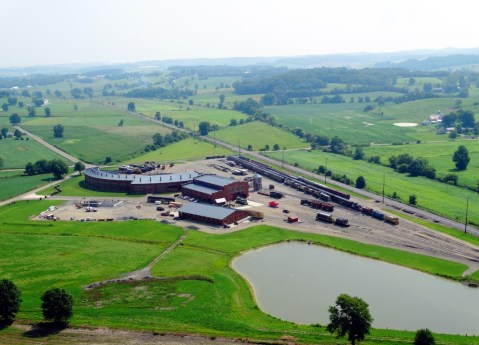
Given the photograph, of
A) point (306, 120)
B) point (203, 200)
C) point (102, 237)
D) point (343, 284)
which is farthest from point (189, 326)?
point (306, 120)

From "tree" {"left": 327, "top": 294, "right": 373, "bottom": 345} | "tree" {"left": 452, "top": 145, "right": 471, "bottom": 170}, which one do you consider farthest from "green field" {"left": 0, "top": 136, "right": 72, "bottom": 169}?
"tree" {"left": 327, "top": 294, "right": 373, "bottom": 345}

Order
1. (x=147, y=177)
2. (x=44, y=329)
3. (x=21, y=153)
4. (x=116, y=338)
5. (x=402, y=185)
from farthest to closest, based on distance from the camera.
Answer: (x=21, y=153) → (x=147, y=177) → (x=402, y=185) → (x=44, y=329) → (x=116, y=338)

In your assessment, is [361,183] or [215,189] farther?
[361,183]

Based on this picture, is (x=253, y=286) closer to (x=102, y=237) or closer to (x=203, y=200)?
(x=102, y=237)

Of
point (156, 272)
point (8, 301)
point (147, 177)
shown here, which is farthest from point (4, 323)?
point (147, 177)

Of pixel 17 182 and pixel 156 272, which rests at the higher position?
pixel 17 182

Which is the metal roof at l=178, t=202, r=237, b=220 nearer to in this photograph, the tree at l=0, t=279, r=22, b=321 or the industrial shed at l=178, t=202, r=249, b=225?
the industrial shed at l=178, t=202, r=249, b=225

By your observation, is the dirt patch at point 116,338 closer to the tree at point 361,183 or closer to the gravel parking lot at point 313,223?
the gravel parking lot at point 313,223

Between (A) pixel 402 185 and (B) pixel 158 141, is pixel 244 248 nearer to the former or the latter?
(A) pixel 402 185
